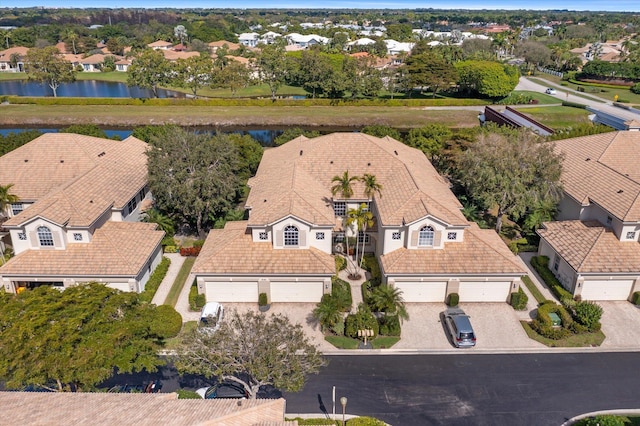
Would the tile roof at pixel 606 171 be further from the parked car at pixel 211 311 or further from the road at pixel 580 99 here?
the road at pixel 580 99

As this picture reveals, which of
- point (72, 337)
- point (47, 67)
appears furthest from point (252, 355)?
point (47, 67)

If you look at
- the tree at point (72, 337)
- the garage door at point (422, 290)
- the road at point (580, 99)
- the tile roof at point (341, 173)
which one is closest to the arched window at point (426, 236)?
the tile roof at point (341, 173)

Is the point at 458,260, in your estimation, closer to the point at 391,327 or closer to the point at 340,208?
the point at 391,327

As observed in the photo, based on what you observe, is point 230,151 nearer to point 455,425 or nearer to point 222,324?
point 222,324

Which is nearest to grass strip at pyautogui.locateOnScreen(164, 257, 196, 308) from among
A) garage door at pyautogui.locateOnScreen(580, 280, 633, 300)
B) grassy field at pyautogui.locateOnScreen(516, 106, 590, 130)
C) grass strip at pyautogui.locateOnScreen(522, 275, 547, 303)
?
grass strip at pyautogui.locateOnScreen(522, 275, 547, 303)

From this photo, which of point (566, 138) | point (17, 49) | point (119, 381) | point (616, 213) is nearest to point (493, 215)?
point (616, 213)

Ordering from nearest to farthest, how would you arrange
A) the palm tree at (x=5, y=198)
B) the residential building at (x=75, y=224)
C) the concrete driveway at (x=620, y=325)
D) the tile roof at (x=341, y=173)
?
the concrete driveway at (x=620, y=325)
the residential building at (x=75, y=224)
the tile roof at (x=341, y=173)
the palm tree at (x=5, y=198)

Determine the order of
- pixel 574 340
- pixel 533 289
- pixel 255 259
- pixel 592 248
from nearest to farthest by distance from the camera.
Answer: pixel 574 340, pixel 255 259, pixel 592 248, pixel 533 289
